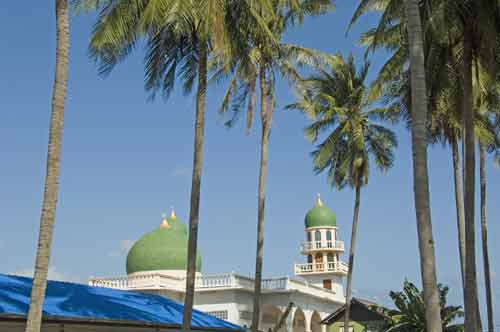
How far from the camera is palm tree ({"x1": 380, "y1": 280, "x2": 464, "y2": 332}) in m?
37.1

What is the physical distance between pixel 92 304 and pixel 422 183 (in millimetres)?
15178

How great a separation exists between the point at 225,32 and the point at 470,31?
7.29 meters

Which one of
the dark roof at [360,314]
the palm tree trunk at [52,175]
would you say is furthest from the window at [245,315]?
the palm tree trunk at [52,175]

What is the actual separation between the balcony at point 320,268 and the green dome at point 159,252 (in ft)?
62.6

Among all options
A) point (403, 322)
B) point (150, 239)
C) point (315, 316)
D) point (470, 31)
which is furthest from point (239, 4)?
point (315, 316)

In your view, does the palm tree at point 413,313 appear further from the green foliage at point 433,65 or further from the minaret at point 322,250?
the minaret at point 322,250

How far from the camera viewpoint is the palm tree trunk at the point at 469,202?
18.3m

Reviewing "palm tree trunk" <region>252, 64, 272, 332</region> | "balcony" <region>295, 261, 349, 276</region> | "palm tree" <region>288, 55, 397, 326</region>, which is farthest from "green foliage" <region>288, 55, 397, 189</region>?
"balcony" <region>295, 261, 349, 276</region>

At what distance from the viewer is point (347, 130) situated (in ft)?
118

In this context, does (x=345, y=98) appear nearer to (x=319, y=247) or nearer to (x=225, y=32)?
(x=225, y=32)

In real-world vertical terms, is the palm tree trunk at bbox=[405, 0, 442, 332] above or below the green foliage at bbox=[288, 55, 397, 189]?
below

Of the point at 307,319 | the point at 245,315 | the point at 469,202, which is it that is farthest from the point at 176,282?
the point at 469,202

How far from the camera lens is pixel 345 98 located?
36.6 meters

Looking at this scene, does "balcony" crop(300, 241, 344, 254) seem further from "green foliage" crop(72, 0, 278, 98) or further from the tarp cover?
"green foliage" crop(72, 0, 278, 98)
